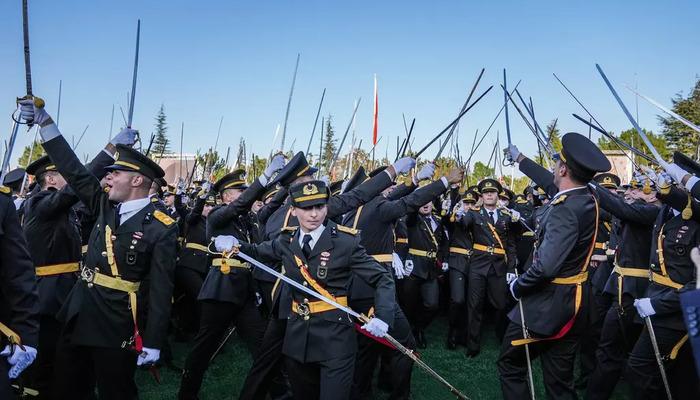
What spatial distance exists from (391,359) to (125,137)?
3.28 m

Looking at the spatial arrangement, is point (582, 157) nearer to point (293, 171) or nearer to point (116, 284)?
point (293, 171)

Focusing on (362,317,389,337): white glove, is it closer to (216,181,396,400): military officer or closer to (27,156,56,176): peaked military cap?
(216,181,396,400): military officer

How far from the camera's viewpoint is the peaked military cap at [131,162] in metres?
4.23

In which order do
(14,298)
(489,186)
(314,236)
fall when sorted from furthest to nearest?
(489,186), (314,236), (14,298)

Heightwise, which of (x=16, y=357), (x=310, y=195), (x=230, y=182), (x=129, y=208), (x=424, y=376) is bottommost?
(x=424, y=376)

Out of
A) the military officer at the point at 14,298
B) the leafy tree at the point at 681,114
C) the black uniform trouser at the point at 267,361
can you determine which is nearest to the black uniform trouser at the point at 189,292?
the black uniform trouser at the point at 267,361

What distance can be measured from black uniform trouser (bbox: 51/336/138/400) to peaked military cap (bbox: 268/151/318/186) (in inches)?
94.5

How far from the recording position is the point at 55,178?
5523 millimetres

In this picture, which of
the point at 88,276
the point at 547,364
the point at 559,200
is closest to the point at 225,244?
the point at 88,276

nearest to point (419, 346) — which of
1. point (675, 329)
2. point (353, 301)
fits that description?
point (353, 301)

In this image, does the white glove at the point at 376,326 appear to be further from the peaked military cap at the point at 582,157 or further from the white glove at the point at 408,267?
the white glove at the point at 408,267

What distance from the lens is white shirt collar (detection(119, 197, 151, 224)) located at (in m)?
4.25

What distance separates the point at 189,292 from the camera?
790cm

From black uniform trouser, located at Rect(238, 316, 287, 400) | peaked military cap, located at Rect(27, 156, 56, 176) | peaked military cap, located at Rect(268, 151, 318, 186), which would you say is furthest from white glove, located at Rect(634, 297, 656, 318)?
peaked military cap, located at Rect(27, 156, 56, 176)
